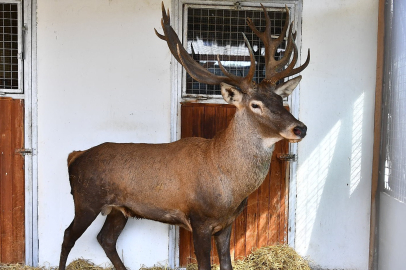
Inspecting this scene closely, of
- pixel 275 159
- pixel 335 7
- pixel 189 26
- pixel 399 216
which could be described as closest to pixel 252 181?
pixel 275 159

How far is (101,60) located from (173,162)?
5.73ft

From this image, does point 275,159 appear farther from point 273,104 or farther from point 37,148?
point 37,148

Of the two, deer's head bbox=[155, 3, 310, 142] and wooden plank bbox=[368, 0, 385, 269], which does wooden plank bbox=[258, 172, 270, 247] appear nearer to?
wooden plank bbox=[368, 0, 385, 269]

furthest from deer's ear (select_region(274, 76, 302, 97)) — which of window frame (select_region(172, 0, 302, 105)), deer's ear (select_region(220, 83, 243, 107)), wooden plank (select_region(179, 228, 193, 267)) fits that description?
wooden plank (select_region(179, 228, 193, 267))

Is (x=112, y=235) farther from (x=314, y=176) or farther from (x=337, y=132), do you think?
(x=337, y=132)

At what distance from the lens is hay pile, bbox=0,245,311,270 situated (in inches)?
181

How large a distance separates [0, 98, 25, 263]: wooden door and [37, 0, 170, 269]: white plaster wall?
9.4 inches

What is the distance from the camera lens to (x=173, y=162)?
389cm

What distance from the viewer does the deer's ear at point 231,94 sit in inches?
145

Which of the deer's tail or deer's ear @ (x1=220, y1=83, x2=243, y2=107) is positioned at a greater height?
deer's ear @ (x1=220, y1=83, x2=243, y2=107)

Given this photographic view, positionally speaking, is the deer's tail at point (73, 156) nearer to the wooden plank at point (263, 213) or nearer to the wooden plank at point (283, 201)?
the wooden plank at point (263, 213)

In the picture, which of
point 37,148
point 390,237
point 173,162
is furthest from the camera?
point 37,148

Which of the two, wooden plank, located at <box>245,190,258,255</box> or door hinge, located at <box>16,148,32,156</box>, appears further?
wooden plank, located at <box>245,190,258,255</box>

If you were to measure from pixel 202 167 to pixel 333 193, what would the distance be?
2.01 meters
